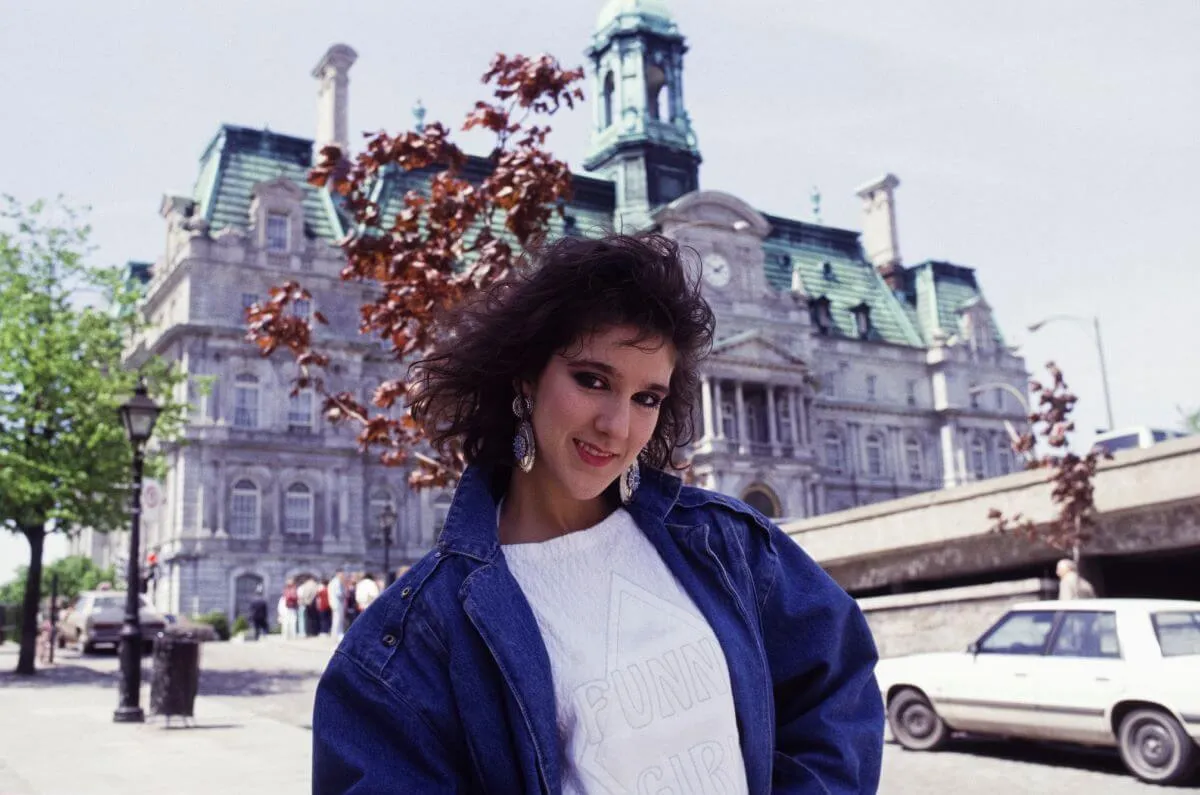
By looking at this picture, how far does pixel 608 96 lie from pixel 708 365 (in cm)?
1917

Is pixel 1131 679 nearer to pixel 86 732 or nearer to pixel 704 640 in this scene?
pixel 704 640

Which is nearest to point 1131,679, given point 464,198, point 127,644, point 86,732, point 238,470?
point 464,198

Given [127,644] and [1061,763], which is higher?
[127,644]

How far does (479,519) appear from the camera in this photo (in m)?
2.31

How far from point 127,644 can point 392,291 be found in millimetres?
8002

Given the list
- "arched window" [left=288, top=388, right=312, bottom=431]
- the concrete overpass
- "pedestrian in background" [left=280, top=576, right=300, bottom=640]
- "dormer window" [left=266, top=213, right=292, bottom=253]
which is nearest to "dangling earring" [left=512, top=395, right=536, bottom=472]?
the concrete overpass

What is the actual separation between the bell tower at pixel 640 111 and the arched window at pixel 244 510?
24.5m

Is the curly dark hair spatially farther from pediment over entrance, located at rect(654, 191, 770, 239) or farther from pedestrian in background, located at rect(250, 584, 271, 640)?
pediment over entrance, located at rect(654, 191, 770, 239)

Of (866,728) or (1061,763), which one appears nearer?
(866,728)

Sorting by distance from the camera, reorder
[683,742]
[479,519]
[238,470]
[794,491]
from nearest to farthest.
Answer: [683,742], [479,519], [238,470], [794,491]

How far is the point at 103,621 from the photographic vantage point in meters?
29.3

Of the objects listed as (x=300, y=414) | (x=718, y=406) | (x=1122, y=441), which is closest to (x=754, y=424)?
(x=718, y=406)

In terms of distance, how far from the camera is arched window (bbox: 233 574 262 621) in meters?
44.1

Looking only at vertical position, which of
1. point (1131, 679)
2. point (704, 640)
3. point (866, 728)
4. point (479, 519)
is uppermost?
point (479, 519)
